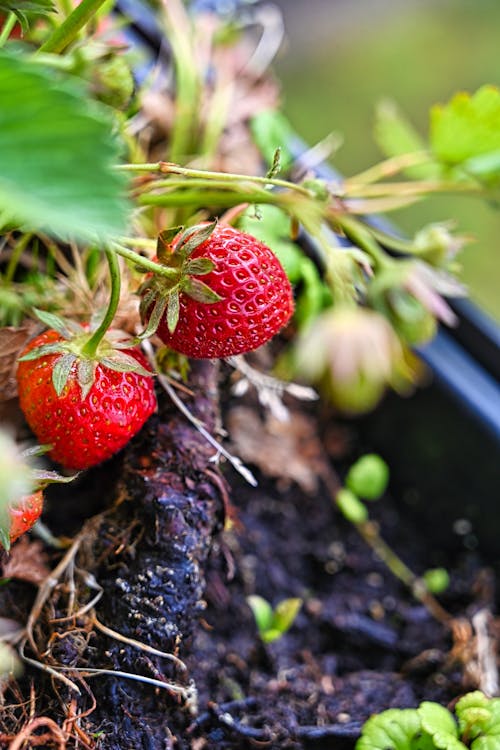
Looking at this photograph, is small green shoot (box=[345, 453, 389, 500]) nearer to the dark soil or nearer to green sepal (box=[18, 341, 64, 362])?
the dark soil

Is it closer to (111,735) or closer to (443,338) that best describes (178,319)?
(111,735)

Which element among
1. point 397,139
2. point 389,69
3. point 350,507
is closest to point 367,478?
point 350,507

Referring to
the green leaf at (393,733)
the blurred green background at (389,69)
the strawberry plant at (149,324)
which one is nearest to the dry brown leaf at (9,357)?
the strawberry plant at (149,324)

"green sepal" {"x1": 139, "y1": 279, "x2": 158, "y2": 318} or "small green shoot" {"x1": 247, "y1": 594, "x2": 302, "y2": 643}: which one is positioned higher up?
→ "green sepal" {"x1": 139, "y1": 279, "x2": 158, "y2": 318}

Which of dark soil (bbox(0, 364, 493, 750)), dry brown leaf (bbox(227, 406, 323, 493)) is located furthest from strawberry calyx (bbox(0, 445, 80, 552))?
dry brown leaf (bbox(227, 406, 323, 493))

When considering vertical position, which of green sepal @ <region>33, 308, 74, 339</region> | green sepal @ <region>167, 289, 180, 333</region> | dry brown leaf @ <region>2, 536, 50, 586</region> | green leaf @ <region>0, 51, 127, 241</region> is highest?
green leaf @ <region>0, 51, 127, 241</region>

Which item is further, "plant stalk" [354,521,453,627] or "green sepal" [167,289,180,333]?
"plant stalk" [354,521,453,627]

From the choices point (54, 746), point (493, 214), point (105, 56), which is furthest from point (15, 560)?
point (493, 214)
